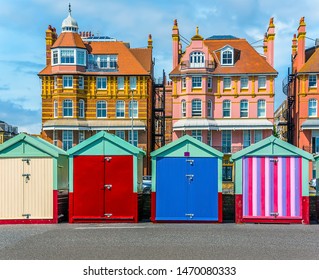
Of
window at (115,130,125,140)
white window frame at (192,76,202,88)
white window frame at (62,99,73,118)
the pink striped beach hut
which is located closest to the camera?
the pink striped beach hut

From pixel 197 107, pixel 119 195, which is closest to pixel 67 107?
pixel 197 107

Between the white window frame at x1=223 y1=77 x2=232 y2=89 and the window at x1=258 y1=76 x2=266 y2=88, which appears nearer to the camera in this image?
the window at x1=258 y1=76 x2=266 y2=88

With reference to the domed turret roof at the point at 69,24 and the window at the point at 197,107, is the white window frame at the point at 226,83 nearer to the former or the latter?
the window at the point at 197,107

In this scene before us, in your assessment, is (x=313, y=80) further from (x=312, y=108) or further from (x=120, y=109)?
(x=120, y=109)

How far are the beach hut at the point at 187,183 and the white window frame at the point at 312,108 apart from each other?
36.3m

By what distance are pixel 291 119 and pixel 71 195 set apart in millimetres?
43170

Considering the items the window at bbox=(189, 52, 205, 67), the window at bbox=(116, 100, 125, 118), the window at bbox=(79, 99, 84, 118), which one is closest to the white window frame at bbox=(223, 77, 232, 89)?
the window at bbox=(189, 52, 205, 67)

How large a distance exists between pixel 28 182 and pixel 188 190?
4.96 m

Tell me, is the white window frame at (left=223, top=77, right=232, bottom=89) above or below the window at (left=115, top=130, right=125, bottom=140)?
above

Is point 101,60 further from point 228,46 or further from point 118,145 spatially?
point 118,145

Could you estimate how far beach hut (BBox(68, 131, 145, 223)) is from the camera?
1750 cm

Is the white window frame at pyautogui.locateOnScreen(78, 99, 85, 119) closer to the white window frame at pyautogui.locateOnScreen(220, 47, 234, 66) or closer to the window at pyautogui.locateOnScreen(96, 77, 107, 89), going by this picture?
the window at pyautogui.locateOnScreen(96, 77, 107, 89)

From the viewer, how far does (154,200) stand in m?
17.5

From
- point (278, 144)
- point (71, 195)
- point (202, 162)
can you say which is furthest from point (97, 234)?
point (278, 144)
